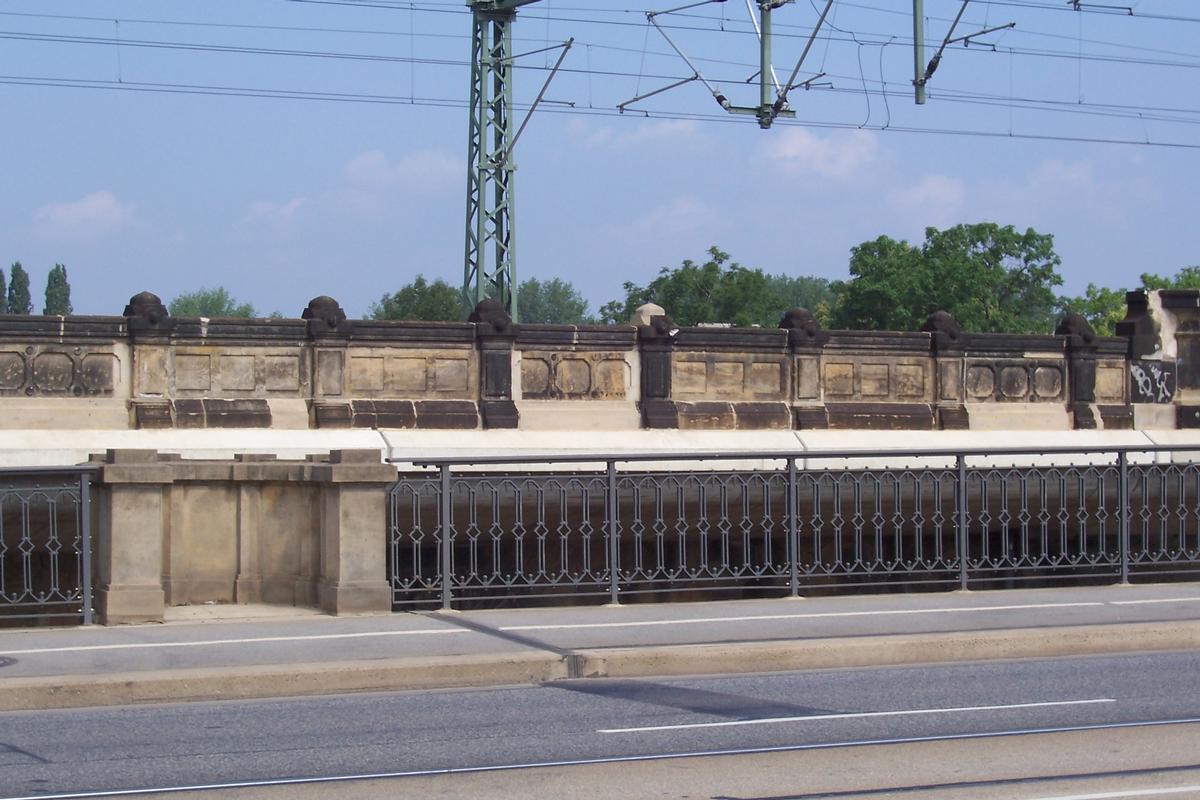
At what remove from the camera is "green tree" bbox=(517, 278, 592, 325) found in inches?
6654

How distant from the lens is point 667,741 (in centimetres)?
821

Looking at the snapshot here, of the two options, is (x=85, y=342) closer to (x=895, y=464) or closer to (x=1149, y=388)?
(x=895, y=464)

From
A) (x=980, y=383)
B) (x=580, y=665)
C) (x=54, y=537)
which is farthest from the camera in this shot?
(x=980, y=383)

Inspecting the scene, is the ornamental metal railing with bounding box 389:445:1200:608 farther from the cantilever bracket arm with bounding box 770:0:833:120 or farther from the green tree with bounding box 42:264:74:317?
the green tree with bounding box 42:264:74:317

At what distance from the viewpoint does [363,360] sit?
87.9 feet

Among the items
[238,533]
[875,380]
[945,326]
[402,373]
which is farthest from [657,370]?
[238,533]

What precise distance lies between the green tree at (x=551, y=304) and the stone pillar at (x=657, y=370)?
449ft

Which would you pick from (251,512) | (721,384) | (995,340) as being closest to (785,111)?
(721,384)

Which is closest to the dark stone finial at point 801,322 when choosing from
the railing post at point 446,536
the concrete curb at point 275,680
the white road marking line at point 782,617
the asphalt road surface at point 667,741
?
the white road marking line at point 782,617

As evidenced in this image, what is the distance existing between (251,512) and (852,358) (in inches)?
744

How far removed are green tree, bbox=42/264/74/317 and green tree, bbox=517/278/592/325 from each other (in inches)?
2324

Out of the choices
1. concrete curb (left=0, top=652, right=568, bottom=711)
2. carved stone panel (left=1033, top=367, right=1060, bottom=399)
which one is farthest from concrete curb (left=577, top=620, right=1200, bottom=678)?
carved stone panel (left=1033, top=367, right=1060, bottom=399)

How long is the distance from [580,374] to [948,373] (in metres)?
7.84

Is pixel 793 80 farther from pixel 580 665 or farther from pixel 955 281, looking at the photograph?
pixel 955 281
